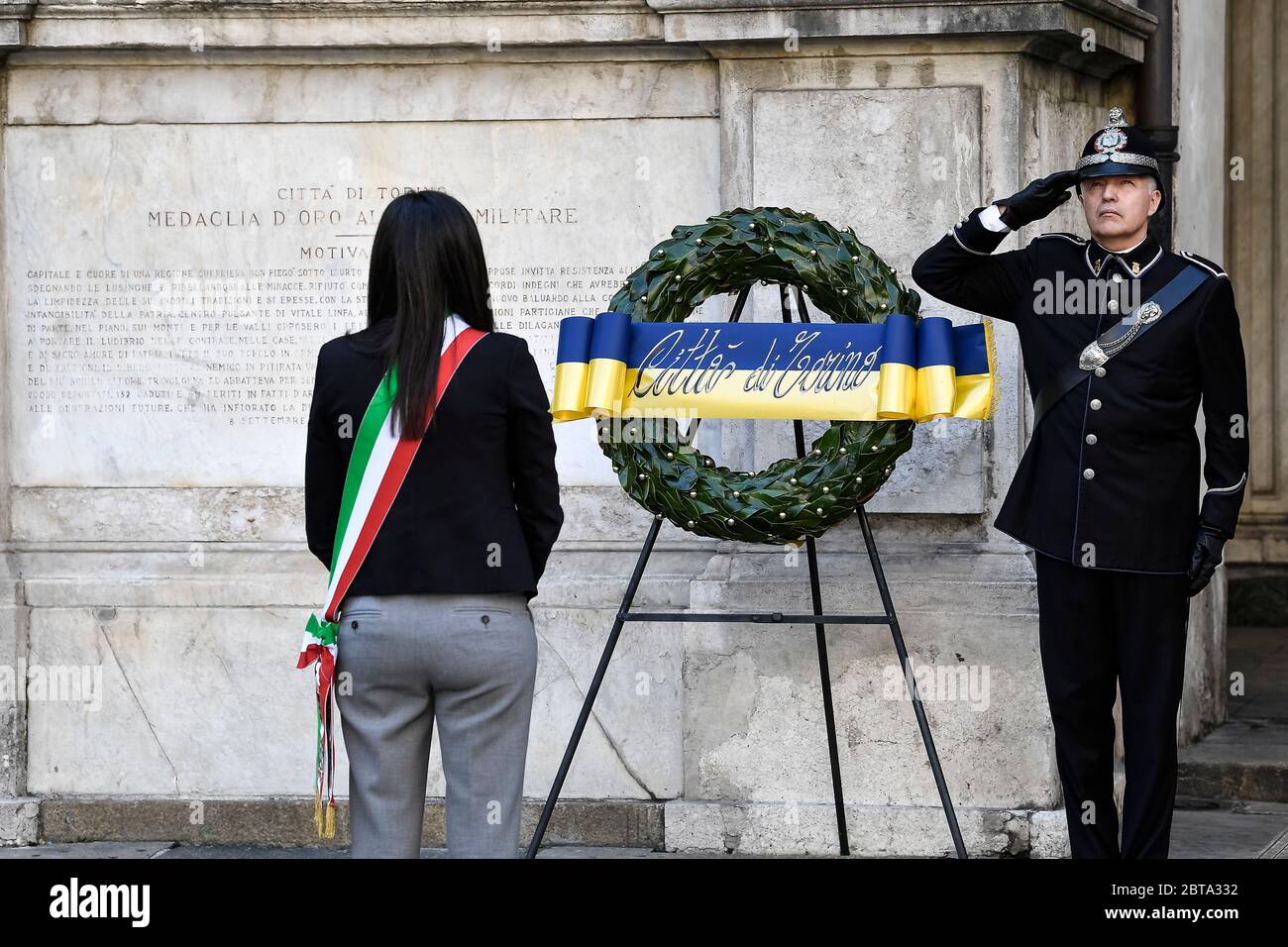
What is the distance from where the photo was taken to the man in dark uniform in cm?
488

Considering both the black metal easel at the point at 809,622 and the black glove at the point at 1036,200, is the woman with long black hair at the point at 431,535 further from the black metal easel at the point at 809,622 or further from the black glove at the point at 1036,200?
the black glove at the point at 1036,200

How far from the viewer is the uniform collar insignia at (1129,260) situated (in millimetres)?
4984

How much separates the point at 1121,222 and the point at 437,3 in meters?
2.72

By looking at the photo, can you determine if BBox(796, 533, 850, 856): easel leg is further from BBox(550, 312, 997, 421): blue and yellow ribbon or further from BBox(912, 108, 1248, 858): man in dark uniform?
BBox(912, 108, 1248, 858): man in dark uniform

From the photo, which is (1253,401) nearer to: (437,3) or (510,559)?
(437,3)

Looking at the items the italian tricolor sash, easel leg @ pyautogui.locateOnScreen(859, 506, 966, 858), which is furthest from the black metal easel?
the italian tricolor sash

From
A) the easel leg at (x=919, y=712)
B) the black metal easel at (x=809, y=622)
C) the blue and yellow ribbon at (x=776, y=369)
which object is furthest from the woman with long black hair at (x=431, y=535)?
the easel leg at (x=919, y=712)

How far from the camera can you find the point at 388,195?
6699mm

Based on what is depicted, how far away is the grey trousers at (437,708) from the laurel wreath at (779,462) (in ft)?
4.68

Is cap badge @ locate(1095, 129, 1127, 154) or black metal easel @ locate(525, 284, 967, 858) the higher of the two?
cap badge @ locate(1095, 129, 1127, 154)

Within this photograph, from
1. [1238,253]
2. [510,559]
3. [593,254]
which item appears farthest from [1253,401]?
[510,559]

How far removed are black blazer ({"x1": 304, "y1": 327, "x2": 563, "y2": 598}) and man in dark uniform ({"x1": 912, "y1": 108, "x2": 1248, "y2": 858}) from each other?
165cm

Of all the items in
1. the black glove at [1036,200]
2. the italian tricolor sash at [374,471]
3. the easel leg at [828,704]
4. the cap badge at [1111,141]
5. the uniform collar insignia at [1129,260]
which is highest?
the cap badge at [1111,141]

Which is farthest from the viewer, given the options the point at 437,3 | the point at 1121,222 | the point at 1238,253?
the point at 1238,253
